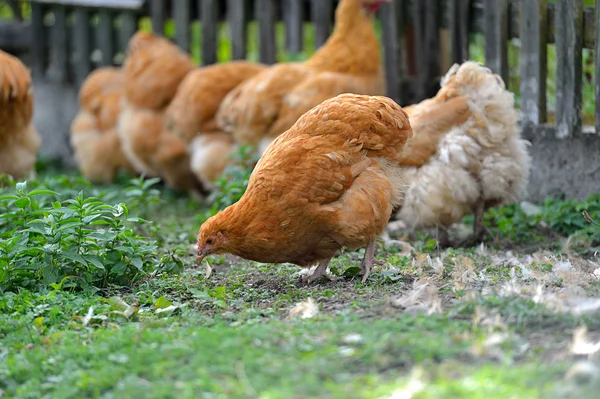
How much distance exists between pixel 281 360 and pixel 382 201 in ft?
6.70

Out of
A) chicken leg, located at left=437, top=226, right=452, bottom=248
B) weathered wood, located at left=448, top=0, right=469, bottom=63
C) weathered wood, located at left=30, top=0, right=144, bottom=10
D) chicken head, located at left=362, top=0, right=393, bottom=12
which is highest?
weathered wood, located at left=30, top=0, right=144, bottom=10

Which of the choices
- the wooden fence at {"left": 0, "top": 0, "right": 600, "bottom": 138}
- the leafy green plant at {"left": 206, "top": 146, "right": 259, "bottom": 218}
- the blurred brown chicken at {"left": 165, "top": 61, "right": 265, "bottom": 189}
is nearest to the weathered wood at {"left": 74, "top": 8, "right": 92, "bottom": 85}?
the wooden fence at {"left": 0, "top": 0, "right": 600, "bottom": 138}

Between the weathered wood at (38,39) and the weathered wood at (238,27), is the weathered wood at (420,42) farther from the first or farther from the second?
the weathered wood at (38,39)

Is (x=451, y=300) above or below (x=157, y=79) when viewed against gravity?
below

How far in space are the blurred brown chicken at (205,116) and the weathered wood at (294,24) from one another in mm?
1168

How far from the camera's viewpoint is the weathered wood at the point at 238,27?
36.0ft

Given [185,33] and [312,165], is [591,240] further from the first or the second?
[185,33]

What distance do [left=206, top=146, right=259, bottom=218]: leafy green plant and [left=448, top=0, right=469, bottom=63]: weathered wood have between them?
→ 2.29 meters

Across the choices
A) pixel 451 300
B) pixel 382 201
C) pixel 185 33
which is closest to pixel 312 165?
pixel 382 201

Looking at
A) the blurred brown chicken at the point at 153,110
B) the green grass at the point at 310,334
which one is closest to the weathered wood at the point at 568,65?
the green grass at the point at 310,334

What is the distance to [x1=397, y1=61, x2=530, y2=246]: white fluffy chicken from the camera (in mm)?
6633

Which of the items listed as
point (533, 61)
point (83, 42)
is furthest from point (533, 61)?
point (83, 42)

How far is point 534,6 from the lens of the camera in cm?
744

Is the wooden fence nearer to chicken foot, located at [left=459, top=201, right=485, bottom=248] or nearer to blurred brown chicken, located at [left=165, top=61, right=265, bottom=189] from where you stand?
chicken foot, located at [left=459, top=201, right=485, bottom=248]
